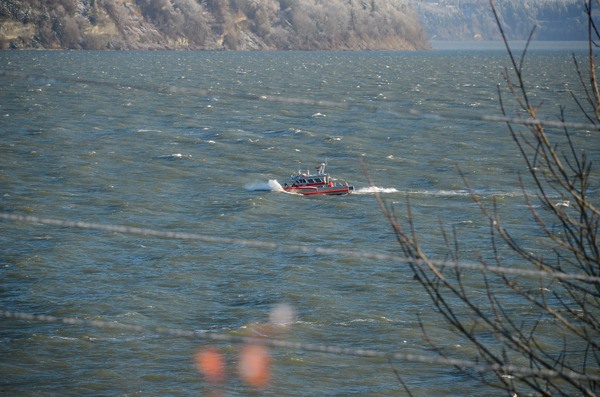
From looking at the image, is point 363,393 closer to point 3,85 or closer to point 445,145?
point 445,145

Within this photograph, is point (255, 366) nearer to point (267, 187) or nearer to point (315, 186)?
point (315, 186)

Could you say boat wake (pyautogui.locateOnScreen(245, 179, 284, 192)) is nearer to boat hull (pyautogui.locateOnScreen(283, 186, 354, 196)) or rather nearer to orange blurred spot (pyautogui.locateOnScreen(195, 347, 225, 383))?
boat hull (pyautogui.locateOnScreen(283, 186, 354, 196))

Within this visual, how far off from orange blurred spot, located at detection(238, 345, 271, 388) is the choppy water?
13.6 inches

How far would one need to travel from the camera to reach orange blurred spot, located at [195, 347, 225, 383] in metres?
23.9

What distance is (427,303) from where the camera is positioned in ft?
99.4

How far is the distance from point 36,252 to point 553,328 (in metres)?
20.9

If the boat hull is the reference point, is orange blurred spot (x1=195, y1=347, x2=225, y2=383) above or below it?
above

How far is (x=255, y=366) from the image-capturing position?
2483 cm

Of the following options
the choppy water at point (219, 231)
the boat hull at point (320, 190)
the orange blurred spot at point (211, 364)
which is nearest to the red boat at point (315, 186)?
the boat hull at point (320, 190)

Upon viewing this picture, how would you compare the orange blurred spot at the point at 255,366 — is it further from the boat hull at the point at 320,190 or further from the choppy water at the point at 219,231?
the boat hull at the point at 320,190

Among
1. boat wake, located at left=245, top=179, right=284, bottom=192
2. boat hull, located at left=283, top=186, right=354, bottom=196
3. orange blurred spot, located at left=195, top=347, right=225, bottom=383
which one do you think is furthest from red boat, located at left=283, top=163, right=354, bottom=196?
orange blurred spot, located at left=195, top=347, right=225, bottom=383

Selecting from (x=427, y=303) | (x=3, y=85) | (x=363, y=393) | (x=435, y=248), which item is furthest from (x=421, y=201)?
(x=3, y=85)

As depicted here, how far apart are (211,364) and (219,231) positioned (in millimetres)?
15761

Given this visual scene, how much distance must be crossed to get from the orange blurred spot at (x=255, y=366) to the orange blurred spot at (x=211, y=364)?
0.59 meters
